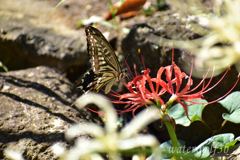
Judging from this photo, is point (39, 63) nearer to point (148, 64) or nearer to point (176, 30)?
point (148, 64)

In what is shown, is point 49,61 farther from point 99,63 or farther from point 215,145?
point 215,145

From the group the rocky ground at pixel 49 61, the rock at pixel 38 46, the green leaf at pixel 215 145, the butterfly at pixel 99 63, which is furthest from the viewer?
the rock at pixel 38 46

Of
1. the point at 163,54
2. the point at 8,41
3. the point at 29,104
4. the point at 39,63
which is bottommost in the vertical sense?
Answer: the point at 29,104

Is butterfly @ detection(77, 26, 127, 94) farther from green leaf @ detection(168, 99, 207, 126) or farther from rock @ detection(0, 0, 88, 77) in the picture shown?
rock @ detection(0, 0, 88, 77)

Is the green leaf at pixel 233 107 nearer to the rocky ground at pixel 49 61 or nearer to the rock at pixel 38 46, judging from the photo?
the rocky ground at pixel 49 61

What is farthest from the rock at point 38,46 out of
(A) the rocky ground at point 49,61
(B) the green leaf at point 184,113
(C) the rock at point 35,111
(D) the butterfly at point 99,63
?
(B) the green leaf at point 184,113

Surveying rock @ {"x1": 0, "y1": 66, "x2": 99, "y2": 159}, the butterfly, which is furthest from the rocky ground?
the butterfly

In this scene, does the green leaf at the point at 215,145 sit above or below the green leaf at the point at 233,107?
below

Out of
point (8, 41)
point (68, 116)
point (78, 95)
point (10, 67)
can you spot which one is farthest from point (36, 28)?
point (68, 116)

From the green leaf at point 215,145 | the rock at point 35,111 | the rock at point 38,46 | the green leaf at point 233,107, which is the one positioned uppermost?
the rock at point 38,46
